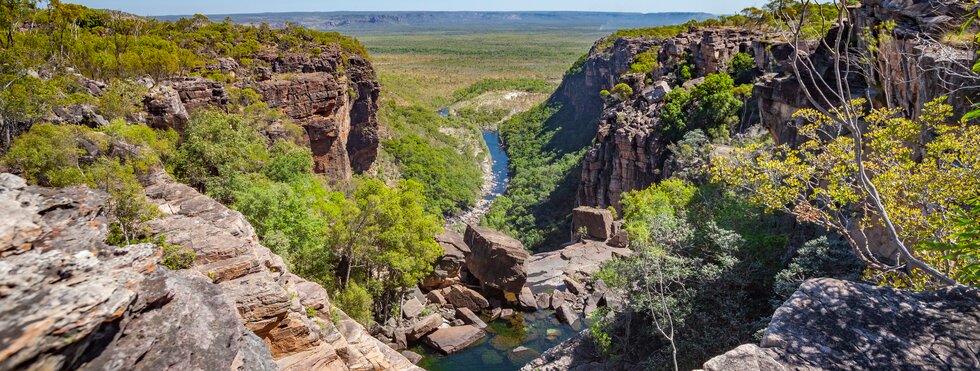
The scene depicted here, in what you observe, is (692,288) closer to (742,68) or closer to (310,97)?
(310,97)

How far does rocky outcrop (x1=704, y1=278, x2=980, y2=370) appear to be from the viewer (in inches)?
351

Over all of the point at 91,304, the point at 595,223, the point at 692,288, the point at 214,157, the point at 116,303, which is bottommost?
the point at 595,223

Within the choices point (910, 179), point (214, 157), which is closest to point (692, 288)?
point (910, 179)

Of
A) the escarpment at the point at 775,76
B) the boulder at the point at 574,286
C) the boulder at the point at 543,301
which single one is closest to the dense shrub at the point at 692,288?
the escarpment at the point at 775,76

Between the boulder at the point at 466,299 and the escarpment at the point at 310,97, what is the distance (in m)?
23.0

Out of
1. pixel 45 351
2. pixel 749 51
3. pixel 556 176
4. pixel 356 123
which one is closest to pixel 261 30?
pixel 356 123

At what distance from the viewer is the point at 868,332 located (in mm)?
9594

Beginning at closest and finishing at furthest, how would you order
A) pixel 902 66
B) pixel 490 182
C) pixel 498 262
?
1. pixel 902 66
2. pixel 498 262
3. pixel 490 182

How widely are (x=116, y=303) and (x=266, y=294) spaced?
9.54m

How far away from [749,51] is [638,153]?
22048 mm

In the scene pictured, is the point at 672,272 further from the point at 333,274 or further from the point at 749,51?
the point at 749,51

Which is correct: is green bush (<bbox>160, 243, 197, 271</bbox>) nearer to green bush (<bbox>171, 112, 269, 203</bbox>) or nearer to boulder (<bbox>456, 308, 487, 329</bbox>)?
green bush (<bbox>171, 112, 269, 203</bbox>)

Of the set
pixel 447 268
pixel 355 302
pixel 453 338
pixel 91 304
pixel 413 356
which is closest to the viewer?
pixel 91 304

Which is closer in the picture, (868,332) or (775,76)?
(868,332)
